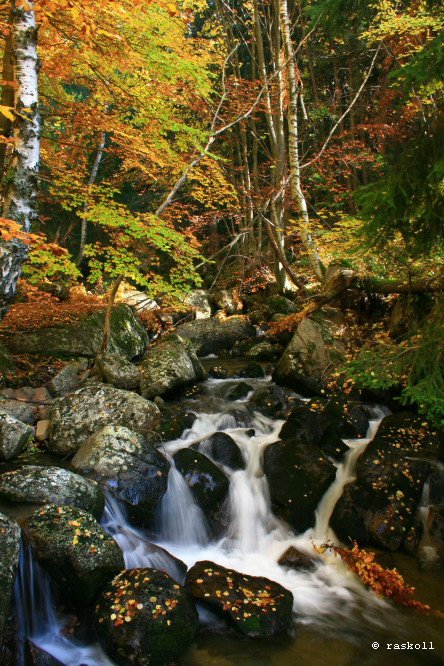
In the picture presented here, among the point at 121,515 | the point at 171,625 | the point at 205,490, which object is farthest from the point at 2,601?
the point at 205,490

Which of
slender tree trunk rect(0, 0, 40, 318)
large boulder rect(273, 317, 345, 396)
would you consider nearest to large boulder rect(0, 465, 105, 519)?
slender tree trunk rect(0, 0, 40, 318)

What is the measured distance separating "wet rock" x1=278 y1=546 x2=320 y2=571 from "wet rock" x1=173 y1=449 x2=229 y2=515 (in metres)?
1.19

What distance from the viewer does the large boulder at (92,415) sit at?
20.4ft

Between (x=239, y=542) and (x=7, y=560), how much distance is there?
330 cm

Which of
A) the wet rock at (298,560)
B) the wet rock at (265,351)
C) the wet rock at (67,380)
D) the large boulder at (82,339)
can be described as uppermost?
the large boulder at (82,339)

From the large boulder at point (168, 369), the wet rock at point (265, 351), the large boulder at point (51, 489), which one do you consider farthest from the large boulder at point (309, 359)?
the large boulder at point (51, 489)

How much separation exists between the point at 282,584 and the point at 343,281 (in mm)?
6453

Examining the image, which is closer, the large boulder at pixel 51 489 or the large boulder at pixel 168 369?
the large boulder at pixel 51 489

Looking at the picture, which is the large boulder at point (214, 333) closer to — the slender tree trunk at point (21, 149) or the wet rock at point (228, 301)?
the wet rock at point (228, 301)

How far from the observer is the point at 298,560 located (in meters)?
5.18

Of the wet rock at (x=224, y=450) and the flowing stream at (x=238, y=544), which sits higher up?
the wet rock at (x=224, y=450)

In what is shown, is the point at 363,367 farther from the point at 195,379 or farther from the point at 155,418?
the point at 195,379

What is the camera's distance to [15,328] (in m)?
8.87

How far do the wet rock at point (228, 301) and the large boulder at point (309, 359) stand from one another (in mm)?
6501
